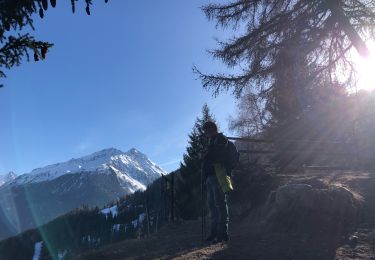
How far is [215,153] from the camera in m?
8.16

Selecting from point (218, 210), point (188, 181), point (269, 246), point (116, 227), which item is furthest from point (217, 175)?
point (116, 227)

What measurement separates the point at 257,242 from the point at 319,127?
14.6 m

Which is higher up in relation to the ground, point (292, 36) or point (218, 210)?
point (292, 36)

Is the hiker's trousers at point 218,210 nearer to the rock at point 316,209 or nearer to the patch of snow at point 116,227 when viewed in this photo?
the rock at point 316,209

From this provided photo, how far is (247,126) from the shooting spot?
4059 centimetres

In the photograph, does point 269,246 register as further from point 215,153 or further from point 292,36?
point 292,36

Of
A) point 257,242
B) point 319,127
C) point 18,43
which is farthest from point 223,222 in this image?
point 319,127

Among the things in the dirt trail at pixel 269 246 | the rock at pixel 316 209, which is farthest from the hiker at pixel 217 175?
the rock at pixel 316 209

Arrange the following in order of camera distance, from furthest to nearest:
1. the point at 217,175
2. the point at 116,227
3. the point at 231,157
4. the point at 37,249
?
the point at 37,249
the point at 116,227
the point at 231,157
the point at 217,175

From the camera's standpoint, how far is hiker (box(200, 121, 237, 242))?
8.15 metres

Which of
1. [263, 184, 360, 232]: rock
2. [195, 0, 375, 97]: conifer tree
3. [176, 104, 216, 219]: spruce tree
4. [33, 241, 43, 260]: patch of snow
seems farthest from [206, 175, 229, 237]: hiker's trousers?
[33, 241, 43, 260]: patch of snow

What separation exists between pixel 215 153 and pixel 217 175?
16.3 inches

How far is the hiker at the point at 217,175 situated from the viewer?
8.15 m

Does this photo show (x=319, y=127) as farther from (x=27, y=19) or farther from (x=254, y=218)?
(x=27, y=19)
